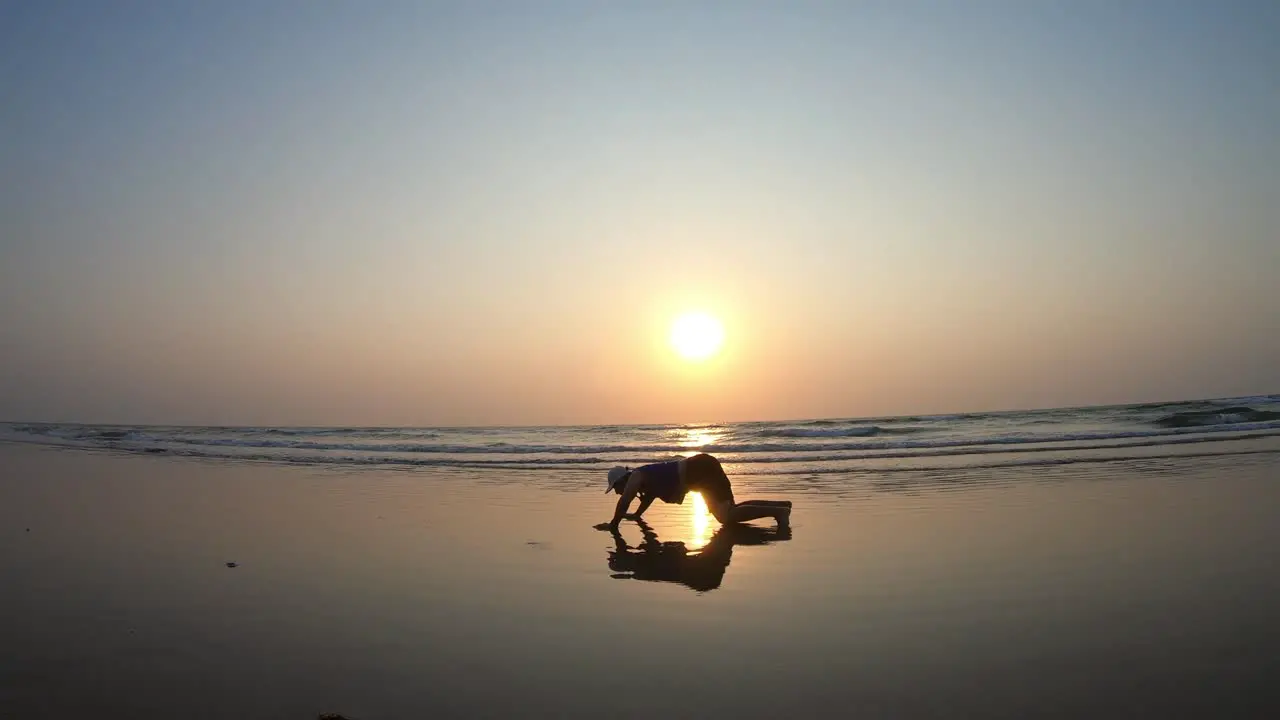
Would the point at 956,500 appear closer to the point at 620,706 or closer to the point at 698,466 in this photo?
the point at 698,466

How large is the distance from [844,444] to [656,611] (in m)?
23.9

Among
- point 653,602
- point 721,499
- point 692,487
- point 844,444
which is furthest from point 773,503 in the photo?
point 844,444

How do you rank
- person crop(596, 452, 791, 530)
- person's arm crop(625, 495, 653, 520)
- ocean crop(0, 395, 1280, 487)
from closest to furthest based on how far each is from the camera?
1. person crop(596, 452, 791, 530)
2. person's arm crop(625, 495, 653, 520)
3. ocean crop(0, 395, 1280, 487)

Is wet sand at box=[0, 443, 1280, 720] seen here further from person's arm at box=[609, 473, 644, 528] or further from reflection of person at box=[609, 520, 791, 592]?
person's arm at box=[609, 473, 644, 528]

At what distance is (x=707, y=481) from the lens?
10828 millimetres

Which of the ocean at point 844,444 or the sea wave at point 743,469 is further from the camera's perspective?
the ocean at point 844,444

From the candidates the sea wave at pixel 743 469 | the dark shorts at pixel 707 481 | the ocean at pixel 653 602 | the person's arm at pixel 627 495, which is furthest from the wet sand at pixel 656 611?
the sea wave at pixel 743 469

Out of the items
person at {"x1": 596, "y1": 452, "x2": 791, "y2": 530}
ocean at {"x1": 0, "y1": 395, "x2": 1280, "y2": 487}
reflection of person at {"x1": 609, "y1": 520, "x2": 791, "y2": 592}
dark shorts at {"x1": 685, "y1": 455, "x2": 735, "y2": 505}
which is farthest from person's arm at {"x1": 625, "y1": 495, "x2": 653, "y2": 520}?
ocean at {"x1": 0, "y1": 395, "x2": 1280, "y2": 487}

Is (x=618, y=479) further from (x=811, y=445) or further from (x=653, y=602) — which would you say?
(x=811, y=445)

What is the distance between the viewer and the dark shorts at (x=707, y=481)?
423 inches

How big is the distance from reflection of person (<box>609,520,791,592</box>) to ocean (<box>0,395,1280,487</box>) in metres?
5.88

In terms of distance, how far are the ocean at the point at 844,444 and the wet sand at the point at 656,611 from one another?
658 centimetres

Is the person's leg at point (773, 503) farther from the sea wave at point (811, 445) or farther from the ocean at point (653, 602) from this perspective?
the sea wave at point (811, 445)

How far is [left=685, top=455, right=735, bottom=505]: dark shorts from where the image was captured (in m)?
10.8
